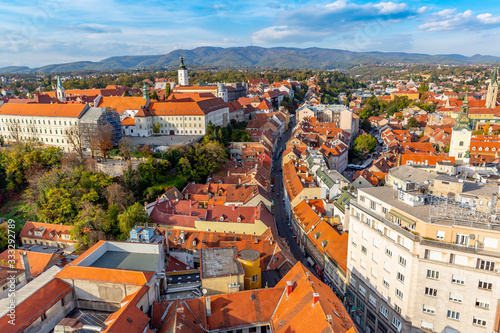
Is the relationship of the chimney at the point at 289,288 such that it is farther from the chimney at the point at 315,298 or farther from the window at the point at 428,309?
the window at the point at 428,309

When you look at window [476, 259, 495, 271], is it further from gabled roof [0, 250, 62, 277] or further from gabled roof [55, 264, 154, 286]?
gabled roof [0, 250, 62, 277]

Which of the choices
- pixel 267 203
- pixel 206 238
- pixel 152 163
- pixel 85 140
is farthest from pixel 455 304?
pixel 85 140

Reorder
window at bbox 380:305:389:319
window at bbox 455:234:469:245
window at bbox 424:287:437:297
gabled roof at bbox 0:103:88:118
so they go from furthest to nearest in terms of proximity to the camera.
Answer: gabled roof at bbox 0:103:88:118, window at bbox 380:305:389:319, window at bbox 424:287:437:297, window at bbox 455:234:469:245

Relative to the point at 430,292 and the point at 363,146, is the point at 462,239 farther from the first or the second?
the point at 363,146

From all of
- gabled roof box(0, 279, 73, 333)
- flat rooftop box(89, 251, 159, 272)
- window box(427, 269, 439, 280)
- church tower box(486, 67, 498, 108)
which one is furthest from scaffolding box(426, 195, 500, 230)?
church tower box(486, 67, 498, 108)

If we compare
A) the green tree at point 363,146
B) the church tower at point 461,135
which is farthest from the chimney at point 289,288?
the green tree at point 363,146

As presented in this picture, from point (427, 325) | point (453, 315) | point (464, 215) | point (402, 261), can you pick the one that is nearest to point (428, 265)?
point (402, 261)
